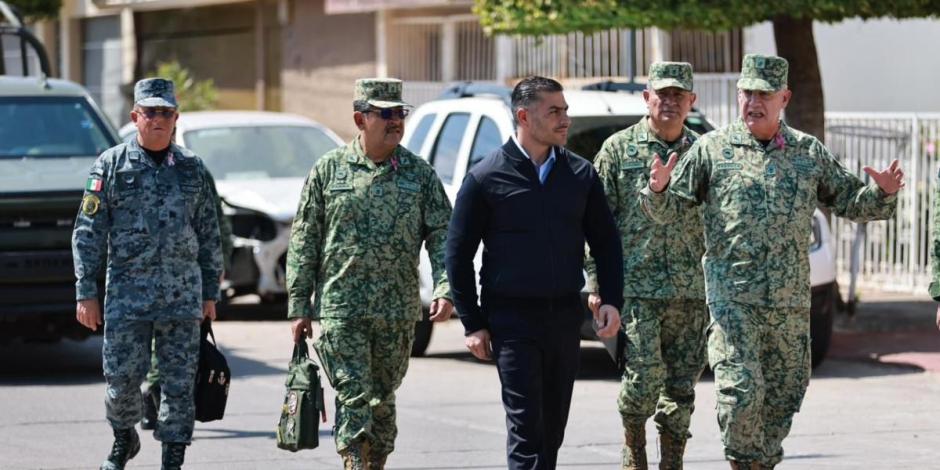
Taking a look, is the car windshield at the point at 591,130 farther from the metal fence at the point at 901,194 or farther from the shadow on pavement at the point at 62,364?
the metal fence at the point at 901,194

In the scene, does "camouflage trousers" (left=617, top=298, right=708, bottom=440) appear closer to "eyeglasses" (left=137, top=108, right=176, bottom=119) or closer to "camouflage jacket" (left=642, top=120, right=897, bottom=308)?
"camouflage jacket" (left=642, top=120, right=897, bottom=308)

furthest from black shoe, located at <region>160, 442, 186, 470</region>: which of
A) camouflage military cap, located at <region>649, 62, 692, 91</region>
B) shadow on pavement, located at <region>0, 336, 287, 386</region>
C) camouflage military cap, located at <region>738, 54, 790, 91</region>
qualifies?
shadow on pavement, located at <region>0, 336, 287, 386</region>

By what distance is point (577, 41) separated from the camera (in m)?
21.5

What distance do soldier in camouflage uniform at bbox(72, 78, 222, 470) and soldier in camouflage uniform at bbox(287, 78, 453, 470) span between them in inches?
24.5

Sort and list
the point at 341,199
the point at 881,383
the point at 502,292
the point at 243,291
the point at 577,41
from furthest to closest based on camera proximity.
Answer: the point at 577,41 → the point at 243,291 → the point at 881,383 → the point at 341,199 → the point at 502,292

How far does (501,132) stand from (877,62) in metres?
8.19

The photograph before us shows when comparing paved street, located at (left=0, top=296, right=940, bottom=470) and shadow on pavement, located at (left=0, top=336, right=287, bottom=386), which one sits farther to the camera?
shadow on pavement, located at (left=0, top=336, right=287, bottom=386)

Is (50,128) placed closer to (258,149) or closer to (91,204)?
(258,149)

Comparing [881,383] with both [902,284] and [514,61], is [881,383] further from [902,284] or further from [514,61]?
[514,61]

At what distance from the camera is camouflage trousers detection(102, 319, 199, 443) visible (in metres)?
8.05

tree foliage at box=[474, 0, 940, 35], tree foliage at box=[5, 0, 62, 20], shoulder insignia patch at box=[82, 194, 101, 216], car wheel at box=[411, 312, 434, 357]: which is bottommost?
car wheel at box=[411, 312, 434, 357]

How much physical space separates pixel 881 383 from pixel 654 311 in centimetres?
454

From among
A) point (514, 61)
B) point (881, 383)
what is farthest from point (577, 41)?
point (881, 383)

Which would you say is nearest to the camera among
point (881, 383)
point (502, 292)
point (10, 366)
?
point (502, 292)
